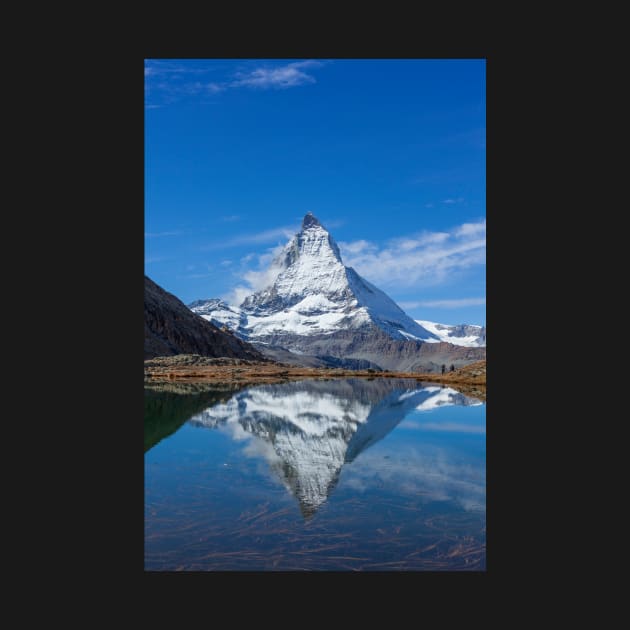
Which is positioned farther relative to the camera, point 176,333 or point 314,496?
point 176,333

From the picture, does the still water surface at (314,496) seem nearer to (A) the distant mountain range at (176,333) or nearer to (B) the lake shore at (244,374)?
(B) the lake shore at (244,374)

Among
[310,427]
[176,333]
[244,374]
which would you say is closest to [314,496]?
[310,427]

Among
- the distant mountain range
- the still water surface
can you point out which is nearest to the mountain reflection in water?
the still water surface

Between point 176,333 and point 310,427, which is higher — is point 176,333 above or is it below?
above

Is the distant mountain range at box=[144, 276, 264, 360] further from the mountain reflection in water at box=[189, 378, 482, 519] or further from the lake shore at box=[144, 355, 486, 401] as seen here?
the mountain reflection in water at box=[189, 378, 482, 519]

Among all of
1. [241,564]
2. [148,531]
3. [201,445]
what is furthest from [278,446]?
[241,564]

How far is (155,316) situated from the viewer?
528 ft

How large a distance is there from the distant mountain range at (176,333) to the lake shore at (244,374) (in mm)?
16719

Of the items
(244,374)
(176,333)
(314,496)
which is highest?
(176,333)

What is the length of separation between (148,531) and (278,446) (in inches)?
489

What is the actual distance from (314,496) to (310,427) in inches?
619

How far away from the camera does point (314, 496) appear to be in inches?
625

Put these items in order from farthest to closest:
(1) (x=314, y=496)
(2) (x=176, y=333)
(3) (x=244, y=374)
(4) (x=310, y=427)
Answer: (2) (x=176, y=333), (3) (x=244, y=374), (4) (x=310, y=427), (1) (x=314, y=496)

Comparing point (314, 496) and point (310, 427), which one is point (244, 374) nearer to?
point (310, 427)
